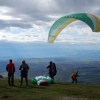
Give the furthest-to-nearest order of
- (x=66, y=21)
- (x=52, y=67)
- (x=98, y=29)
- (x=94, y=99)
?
(x=52, y=67), (x=66, y=21), (x=98, y=29), (x=94, y=99)

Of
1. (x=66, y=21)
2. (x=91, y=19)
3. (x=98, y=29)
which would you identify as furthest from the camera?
(x=66, y=21)

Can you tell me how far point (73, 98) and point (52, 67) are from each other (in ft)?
36.3

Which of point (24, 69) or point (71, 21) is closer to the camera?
point (71, 21)

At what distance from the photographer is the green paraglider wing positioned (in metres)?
21.8

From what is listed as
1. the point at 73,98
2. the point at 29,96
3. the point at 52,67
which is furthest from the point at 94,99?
the point at 52,67

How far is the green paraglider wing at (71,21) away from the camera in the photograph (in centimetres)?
2183

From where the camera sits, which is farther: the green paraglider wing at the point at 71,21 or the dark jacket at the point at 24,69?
the dark jacket at the point at 24,69

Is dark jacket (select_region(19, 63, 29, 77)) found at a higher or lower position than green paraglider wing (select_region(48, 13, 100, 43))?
lower

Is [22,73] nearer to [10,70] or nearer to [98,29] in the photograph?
[10,70]

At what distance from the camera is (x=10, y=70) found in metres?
26.5

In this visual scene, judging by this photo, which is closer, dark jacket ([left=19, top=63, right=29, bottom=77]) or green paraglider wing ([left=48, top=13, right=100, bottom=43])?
green paraglider wing ([left=48, top=13, right=100, bottom=43])

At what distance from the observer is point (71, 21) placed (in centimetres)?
2566

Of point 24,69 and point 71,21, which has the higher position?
point 71,21

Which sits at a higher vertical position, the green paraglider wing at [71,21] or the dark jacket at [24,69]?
the green paraglider wing at [71,21]
